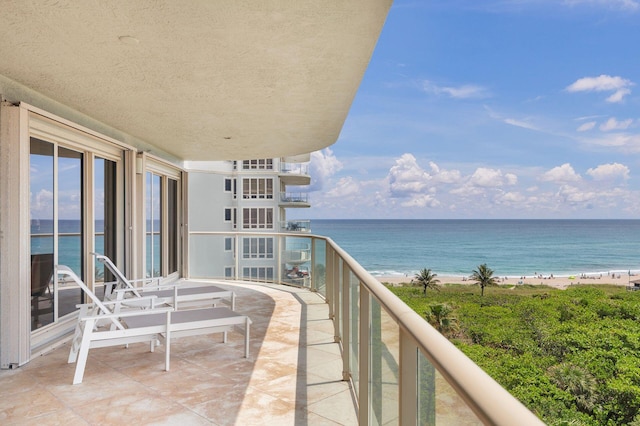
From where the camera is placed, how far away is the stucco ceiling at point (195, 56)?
2559 mm

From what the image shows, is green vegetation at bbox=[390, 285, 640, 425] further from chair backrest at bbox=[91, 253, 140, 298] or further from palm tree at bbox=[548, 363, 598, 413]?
chair backrest at bbox=[91, 253, 140, 298]

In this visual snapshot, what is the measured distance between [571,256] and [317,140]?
5479 cm

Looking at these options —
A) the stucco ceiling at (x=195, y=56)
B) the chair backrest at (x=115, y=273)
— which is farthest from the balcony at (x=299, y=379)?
the stucco ceiling at (x=195, y=56)

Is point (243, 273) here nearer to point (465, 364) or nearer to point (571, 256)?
point (465, 364)

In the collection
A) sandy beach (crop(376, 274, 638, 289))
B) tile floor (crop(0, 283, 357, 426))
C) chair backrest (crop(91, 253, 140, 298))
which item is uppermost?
chair backrest (crop(91, 253, 140, 298))

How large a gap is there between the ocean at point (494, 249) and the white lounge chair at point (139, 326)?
123 feet

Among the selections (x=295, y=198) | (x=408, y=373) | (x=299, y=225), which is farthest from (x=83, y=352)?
(x=295, y=198)

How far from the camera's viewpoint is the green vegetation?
11992mm

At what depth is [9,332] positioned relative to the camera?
374 cm

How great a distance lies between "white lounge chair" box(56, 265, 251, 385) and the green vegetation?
1029cm

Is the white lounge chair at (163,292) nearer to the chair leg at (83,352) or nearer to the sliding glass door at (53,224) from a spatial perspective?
the sliding glass door at (53,224)

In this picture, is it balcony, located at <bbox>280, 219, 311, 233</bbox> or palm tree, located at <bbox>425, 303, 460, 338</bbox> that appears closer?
palm tree, located at <bbox>425, 303, 460, 338</bbox>

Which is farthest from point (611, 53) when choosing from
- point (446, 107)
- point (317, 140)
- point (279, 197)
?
point (317, 140)

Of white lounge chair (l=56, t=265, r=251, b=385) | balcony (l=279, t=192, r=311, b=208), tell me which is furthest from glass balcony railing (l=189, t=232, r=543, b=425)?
balcony (l=279, t=192, r=311, b=208)
